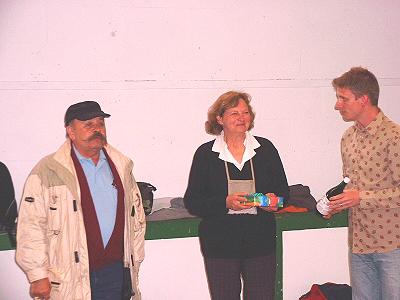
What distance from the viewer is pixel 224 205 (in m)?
2.78

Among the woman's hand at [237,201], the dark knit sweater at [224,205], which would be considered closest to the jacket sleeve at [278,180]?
the dark knit sweater at [224,205]

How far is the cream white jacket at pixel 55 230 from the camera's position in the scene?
97.9 inches

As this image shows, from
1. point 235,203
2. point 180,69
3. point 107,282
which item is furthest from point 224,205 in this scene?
point 180,69

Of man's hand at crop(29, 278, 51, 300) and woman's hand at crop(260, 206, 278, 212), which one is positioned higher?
woman's hand at crop(260, 206, 278, 212)

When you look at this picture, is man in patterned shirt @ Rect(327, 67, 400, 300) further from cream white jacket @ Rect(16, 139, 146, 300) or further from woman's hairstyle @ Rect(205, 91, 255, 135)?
cream white jacket @ Rect(16, 139, 146, 300)

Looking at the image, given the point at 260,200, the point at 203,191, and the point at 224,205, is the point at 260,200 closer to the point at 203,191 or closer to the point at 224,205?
the point at 224,205

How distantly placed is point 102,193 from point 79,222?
20cm

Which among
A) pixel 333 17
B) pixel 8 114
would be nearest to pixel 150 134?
pixel 8 114

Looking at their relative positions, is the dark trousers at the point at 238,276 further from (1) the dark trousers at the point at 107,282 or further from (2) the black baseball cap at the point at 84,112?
(2) the black baseball cap at the point at 84,112

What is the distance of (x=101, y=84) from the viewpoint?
380 cm

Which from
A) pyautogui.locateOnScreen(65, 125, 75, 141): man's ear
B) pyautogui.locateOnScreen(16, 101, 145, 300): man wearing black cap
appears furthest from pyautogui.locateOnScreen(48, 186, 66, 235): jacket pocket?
pyautogui.locateOnScreen(65, 125, 75, 141): man's ear

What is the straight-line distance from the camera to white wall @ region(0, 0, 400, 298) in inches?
145

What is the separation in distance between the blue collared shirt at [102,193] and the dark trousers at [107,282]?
5.6 inches

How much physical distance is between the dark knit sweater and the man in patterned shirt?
1.36ft
